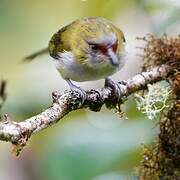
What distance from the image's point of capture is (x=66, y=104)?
2.10 meters

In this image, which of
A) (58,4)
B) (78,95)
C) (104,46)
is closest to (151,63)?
(104,46)

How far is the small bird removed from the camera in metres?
2.71

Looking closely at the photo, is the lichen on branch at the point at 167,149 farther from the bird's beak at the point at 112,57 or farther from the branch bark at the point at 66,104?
the bird's beak at the point at 112,57

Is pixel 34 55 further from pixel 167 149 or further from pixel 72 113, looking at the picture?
pixel 167 149

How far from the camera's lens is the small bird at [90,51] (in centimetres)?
271

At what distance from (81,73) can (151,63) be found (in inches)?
13.1

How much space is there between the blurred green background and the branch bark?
0.20 metres

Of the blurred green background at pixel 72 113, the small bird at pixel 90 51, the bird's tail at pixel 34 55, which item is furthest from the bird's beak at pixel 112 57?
the bird's tail at pixel 34 55

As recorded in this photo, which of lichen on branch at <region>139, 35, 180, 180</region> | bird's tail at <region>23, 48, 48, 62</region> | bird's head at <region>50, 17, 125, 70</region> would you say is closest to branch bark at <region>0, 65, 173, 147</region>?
lichen on branch at <region>139, 35, 180, 180</region>

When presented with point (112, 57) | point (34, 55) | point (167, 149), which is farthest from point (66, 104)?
point (34, 55)

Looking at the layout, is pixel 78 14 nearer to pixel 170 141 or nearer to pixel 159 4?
pixel 159 4

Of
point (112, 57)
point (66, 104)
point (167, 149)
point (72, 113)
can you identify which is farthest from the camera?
point (72, 113)

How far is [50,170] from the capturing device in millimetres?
2648

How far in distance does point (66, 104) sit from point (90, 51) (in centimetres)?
72
